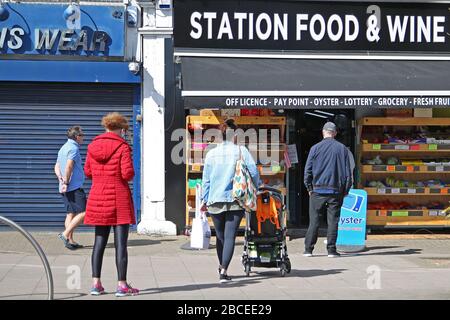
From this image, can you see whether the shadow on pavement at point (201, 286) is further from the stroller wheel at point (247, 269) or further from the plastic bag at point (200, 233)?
the plastic bag at point (200, 233)

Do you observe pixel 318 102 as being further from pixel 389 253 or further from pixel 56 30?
pixel 56 30

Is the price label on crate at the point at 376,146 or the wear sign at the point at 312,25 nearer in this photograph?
the wear sign at the point at 312,25

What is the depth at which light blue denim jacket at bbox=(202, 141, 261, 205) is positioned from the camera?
8836mm

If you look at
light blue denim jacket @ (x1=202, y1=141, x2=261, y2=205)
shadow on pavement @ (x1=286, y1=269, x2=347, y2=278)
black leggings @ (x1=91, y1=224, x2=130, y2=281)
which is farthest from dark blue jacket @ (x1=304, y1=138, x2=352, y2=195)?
black leggings @ (x1=91, y1=224, x2=130, y2=281)

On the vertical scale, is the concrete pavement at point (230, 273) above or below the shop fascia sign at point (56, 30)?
below

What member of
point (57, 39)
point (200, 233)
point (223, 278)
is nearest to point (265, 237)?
point (223, 278)

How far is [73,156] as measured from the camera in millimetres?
11500

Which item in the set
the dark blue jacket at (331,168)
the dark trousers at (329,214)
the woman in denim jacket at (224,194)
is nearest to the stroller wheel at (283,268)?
the woman in denim jacket at (224,194)

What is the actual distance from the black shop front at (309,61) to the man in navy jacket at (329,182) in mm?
1575

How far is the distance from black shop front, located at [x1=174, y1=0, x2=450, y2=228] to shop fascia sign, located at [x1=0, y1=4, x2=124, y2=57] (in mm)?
1292

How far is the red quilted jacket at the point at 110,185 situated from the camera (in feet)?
25.8

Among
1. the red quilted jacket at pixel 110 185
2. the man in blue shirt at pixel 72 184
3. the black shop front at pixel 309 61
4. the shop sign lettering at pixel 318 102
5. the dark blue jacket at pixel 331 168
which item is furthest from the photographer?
the black shop front at pixel 309 61

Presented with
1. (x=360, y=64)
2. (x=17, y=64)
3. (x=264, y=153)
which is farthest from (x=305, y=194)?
(x=17, y=64)

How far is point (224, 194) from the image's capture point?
28.9ft
